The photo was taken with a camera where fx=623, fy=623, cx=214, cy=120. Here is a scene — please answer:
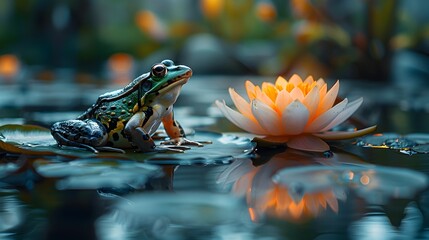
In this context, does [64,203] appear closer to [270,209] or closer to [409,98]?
[270,209]

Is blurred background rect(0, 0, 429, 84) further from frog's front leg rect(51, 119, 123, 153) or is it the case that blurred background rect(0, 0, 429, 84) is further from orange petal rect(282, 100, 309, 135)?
frog's front leg rect(51, 119, 123, 153)

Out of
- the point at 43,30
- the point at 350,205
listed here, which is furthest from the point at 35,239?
the point at 43,30

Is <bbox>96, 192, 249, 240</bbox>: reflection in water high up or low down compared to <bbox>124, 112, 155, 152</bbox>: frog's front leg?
down

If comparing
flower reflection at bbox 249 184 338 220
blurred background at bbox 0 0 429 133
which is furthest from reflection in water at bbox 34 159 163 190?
blurred background at bbox 0 0 429 133

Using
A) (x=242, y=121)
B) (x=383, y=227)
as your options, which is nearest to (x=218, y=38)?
(x=242, y=121)

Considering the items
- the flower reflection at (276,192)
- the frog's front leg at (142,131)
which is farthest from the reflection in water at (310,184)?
the frog's front leg at (142,131)

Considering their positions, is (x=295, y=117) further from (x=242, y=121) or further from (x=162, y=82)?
(x=162, y=82)

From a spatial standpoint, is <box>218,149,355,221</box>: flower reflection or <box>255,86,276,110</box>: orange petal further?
<box>255,86,276,110</box>: orange petal

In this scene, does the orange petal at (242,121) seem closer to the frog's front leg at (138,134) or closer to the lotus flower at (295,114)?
the lotus flower at (295,114)
